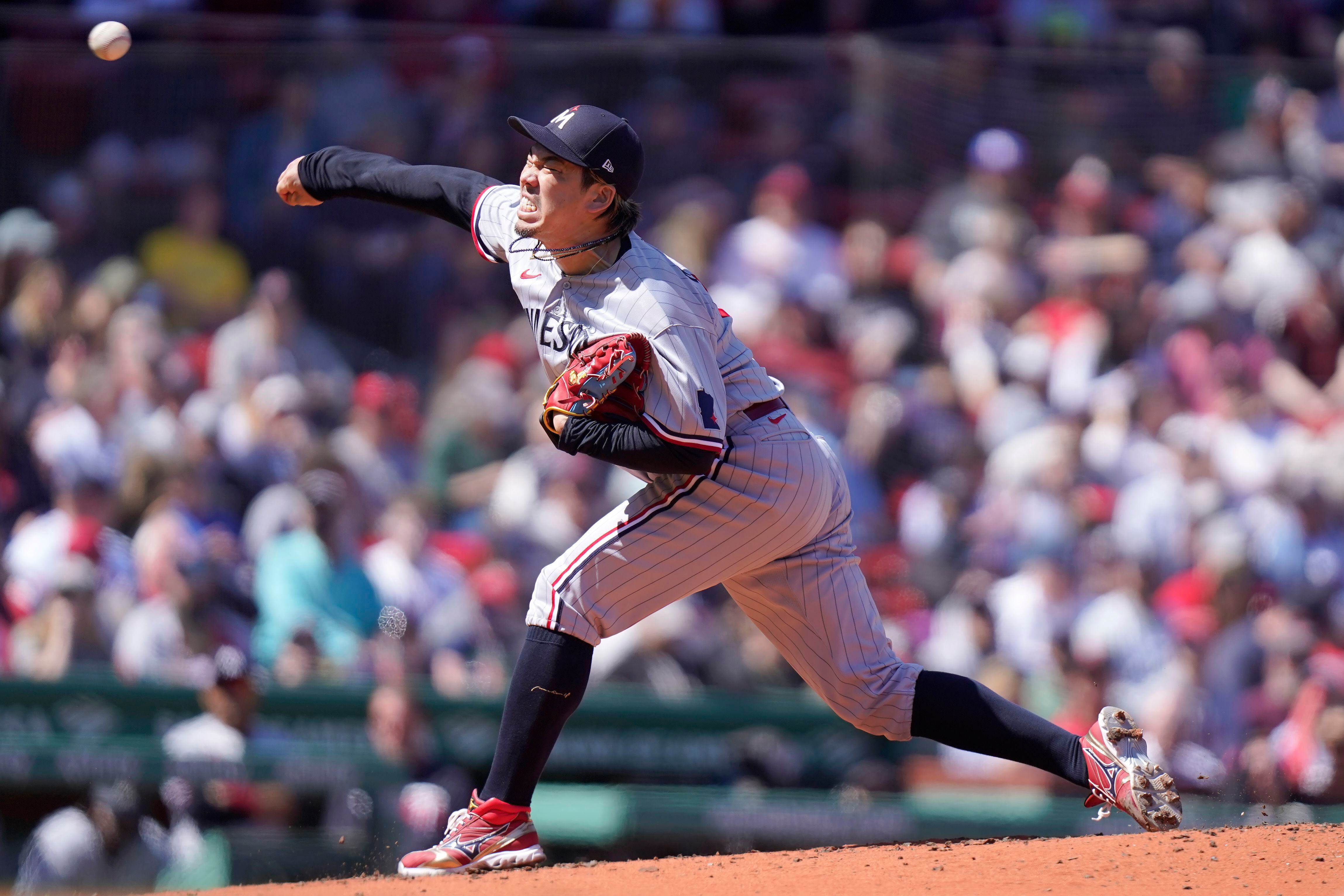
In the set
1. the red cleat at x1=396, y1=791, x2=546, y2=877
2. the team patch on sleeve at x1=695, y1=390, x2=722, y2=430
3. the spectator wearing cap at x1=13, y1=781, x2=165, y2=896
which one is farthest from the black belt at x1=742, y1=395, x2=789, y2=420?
the spectator wearing cap at x1=13, y1=781, x2=165, y2=896

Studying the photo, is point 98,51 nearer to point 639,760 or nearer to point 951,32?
point 639,760

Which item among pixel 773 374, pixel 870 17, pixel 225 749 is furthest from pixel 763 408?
pixel 870 17

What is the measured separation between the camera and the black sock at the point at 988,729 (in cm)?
359

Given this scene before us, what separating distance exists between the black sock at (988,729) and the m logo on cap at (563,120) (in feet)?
5.07

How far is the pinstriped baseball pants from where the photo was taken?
3.34 m

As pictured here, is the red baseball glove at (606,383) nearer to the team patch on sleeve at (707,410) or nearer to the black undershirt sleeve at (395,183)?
the team patch on sleeve at (707,410)

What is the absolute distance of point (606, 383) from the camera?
3.11 m

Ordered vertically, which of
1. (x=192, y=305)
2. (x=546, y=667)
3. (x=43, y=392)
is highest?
(x=192, y=305)

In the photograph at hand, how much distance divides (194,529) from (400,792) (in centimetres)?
177

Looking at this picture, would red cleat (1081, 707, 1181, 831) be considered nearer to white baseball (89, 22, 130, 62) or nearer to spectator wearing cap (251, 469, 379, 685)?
white baseball (89, 22, 130, 62)

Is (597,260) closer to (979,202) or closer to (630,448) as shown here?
(630,448)

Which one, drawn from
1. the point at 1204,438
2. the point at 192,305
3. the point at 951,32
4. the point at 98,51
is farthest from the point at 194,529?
the point at 951,32

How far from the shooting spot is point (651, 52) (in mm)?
7992

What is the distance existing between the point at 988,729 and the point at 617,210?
4.93 feet
